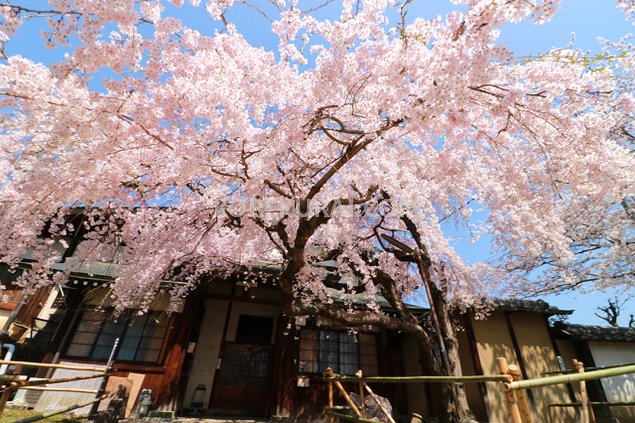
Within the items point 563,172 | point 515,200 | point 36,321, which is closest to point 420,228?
point 515,200

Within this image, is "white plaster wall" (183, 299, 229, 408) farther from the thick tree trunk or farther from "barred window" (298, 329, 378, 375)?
the thick tree trunk

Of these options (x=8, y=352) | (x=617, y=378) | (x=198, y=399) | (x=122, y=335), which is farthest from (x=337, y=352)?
(x=8, y=352)

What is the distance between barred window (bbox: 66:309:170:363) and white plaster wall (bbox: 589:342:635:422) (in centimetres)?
1323

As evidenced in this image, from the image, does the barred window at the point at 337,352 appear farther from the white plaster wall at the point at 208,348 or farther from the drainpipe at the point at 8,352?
the drainpipe at the point at 8,352

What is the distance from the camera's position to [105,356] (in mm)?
8633

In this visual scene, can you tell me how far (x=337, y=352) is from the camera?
10.0m

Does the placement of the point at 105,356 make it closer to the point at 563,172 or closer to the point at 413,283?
the point at 413,283

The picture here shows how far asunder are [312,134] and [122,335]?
8.62 metres

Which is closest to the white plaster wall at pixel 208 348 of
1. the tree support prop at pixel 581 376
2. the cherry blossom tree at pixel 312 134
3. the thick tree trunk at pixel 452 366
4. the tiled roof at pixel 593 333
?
the cherry blossom tree at pixel 312 134

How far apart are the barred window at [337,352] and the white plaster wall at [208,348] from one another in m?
2.83

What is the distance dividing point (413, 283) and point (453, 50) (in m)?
7.93

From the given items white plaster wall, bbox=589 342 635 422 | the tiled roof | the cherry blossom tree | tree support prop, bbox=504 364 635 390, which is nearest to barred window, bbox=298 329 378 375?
the cherry blossom tree

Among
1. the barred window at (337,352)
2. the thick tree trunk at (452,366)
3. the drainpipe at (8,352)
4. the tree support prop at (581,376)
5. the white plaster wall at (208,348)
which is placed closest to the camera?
the tree support prop at (581,376)

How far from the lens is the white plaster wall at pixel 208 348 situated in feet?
29.8
